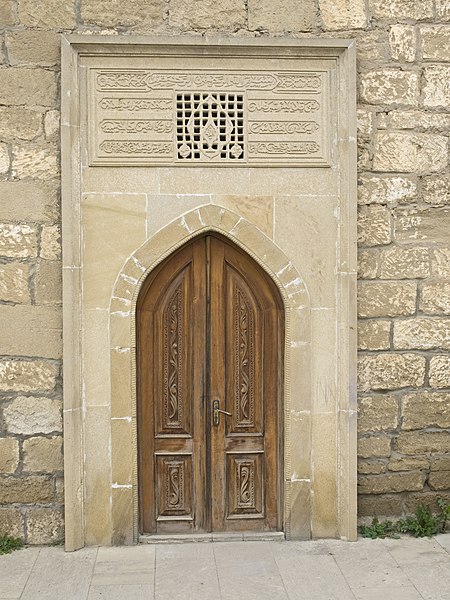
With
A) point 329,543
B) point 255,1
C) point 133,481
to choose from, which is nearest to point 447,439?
point 329,543

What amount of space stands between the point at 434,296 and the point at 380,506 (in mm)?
1483

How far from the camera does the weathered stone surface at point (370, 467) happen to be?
16.5 feet

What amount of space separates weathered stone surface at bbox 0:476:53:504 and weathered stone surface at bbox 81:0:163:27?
299 centimetres

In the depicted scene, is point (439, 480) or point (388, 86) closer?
point (388, 86)

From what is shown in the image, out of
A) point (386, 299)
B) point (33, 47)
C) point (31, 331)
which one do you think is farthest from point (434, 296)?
point (33, 47)

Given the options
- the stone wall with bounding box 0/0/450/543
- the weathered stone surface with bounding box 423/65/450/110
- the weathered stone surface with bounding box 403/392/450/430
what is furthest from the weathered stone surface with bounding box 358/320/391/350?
the weathered stone surface with bounding box 423/65/450/110

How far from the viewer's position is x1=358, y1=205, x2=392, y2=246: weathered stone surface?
4.95 metres

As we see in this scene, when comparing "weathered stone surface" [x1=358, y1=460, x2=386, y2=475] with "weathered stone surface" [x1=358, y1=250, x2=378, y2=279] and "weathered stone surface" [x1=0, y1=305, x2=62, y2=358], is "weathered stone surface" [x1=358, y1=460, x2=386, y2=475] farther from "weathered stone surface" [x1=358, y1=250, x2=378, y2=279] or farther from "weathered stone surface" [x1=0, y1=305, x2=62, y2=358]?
"weathered stone surface" [x1=0, y1=305, x2=62, y2=358]

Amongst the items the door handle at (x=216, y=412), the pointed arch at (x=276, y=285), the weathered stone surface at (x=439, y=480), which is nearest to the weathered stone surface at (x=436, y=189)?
the pointed arch at (x=276, y=285)

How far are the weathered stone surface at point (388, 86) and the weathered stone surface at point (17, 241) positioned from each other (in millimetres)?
2361

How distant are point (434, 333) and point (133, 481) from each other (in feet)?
7.38

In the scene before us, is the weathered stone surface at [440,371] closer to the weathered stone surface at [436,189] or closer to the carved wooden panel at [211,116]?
the weathered stone surface at [436,189]

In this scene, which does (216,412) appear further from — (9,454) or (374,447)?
(9,454)

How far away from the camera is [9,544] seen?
4824 mm
